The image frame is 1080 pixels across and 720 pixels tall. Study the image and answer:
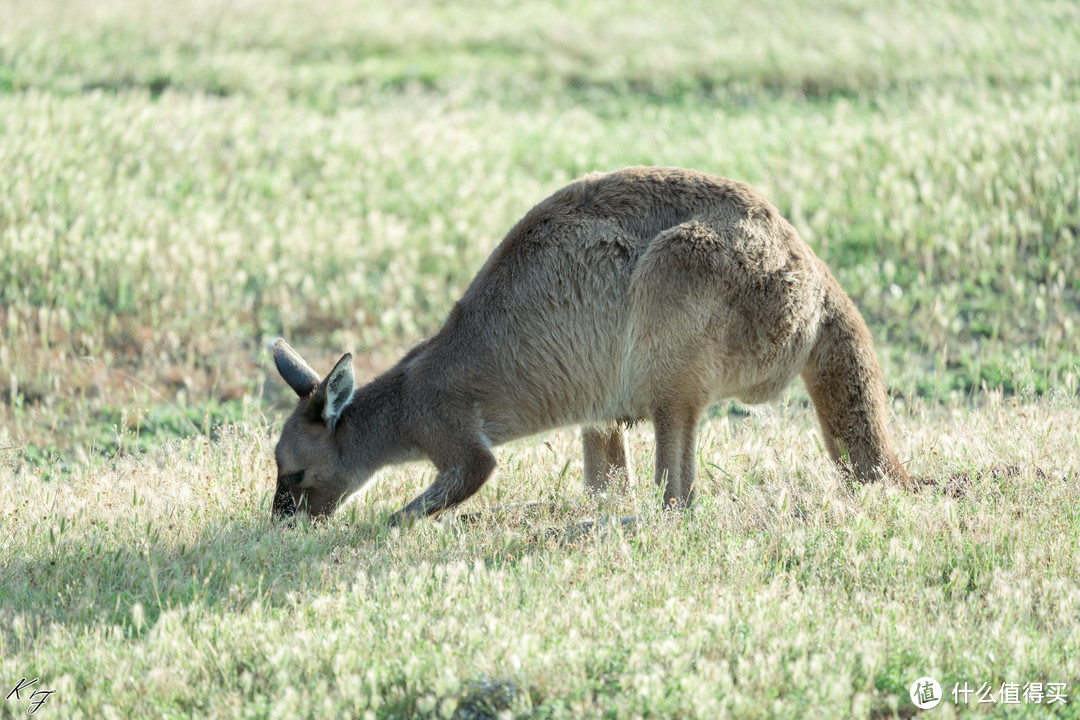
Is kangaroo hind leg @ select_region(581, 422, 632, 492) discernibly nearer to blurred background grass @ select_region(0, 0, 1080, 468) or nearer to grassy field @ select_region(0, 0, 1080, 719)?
grassy field @ select_region(0, 0, 1080, 719)

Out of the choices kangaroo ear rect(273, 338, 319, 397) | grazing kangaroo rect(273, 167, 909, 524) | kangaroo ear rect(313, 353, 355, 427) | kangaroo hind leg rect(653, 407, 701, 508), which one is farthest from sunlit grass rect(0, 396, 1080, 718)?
kangaroo ear rect(273, 338, 319, 397)

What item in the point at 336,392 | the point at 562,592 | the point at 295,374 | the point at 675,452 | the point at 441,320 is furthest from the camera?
the point at 441,320

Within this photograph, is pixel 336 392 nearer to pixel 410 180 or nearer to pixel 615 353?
pixel 615 353

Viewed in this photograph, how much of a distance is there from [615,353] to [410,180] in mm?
7922

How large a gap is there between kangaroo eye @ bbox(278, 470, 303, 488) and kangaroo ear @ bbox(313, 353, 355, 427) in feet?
1.02

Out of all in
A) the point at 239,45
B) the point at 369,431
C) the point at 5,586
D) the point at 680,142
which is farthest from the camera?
the point at 239,45

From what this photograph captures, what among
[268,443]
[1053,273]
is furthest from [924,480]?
[1053,273]

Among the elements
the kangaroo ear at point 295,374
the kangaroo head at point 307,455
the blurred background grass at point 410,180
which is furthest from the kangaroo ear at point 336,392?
the blurred background grass at point 410,180

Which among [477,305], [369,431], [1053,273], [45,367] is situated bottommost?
[1053,273]

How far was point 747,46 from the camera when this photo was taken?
20.4 metres

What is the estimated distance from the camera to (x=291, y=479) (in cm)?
577

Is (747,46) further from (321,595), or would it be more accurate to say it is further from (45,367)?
(321,595)

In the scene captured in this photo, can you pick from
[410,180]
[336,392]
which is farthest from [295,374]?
[410,180]

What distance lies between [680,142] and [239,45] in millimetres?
A: 9207
